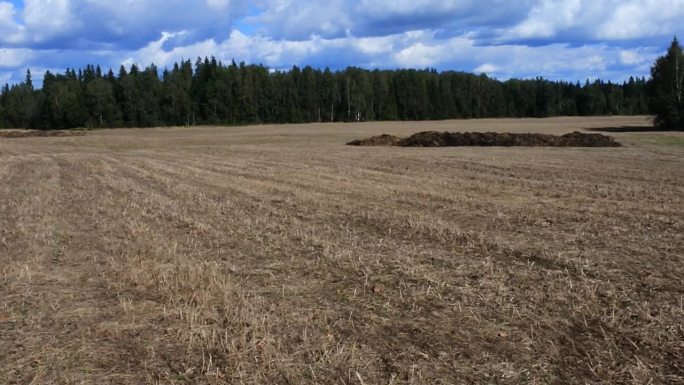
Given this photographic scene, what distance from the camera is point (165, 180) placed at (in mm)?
18859

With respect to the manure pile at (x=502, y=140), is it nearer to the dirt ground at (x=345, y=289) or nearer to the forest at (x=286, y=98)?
the dirt ground at (x=345, y=289)

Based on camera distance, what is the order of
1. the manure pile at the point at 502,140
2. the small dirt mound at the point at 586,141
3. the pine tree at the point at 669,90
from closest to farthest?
the small dirt mound at the point at 586,141 → the manure pile at the point at 502,140 → the pine tree at the point at 669,90

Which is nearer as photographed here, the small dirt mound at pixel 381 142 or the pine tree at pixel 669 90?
the small dirt mound at pixel 381 142

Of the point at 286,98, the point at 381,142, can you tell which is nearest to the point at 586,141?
the point at 381,142

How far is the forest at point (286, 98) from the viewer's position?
366 ft

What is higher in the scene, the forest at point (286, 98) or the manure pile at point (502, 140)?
the forest at point (286, 98)

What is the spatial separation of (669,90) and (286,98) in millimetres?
80991

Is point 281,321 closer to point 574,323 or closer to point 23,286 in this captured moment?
point 574,323

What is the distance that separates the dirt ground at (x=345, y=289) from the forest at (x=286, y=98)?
10014 centimetres

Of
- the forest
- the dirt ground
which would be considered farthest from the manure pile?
the forest

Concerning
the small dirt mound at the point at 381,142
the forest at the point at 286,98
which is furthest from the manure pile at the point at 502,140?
the forest at the point at 286,98

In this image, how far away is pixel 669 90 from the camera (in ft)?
191

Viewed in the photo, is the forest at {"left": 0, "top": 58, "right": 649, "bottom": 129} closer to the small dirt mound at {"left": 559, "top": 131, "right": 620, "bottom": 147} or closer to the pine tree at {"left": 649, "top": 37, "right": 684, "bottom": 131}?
the pine tree at {"left": 649, "top": 37, "right": 684, "bottom": 131}

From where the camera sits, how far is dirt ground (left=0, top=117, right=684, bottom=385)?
4848 mm
